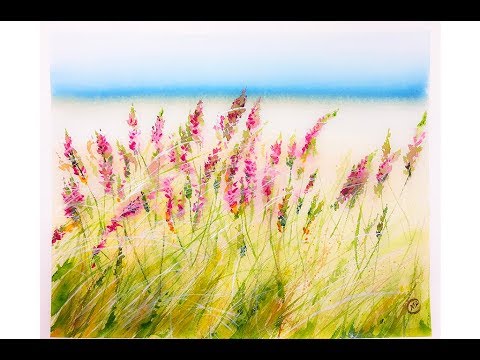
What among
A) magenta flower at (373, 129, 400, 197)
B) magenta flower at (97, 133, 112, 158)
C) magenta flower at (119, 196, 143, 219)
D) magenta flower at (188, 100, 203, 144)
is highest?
magenta flower at (188, 100, 203, 144)

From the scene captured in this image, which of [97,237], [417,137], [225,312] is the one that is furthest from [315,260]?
[97,237]

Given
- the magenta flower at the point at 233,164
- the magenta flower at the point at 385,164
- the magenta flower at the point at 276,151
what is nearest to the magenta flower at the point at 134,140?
the magenta flower at the point at 233,164

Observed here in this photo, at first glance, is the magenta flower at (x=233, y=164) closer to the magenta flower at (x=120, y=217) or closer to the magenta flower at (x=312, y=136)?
the magenta flower at (x=312, y=136)

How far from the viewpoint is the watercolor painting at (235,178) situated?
3914mm

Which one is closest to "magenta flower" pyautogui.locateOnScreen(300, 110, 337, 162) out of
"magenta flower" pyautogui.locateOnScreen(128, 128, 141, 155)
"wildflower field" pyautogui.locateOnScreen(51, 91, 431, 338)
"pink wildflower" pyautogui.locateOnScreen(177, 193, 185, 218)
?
"wildflower field" pyautogui.locateOnScreen(51, 91, 431, 338)

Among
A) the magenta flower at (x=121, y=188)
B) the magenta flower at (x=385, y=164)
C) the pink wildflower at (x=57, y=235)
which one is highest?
the magenta flower at (x=385, y=164)

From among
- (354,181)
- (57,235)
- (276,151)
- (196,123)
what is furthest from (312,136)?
(57,235)

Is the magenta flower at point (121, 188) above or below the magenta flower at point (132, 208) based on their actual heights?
above

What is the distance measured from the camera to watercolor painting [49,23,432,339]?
391 cm

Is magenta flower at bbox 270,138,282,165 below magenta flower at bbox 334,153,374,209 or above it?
above

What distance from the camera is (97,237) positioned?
3.92 meters

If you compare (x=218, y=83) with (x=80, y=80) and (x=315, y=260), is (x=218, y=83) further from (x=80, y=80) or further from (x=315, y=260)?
(x=315, y=260)

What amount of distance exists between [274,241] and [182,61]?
0.92 metres

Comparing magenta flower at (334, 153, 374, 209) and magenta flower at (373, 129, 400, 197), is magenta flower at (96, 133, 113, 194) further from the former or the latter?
magenta flower at (373, 129, 400, 197)
